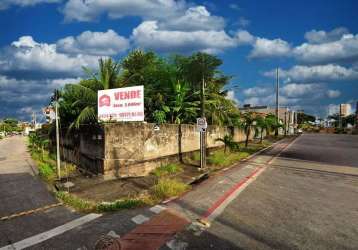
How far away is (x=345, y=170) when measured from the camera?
1266 cm

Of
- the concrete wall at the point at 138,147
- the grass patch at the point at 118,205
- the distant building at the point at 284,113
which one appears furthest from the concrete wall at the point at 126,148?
the distant building at the point at 284,113

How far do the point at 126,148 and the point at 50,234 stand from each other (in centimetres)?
558

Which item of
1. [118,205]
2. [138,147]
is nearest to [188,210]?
[118,205]

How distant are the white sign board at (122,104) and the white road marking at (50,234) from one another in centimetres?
597

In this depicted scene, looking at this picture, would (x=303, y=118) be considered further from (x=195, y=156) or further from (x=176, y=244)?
(x=176, y=244)

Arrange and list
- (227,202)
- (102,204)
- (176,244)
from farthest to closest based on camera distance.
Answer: (227,202) < (102,204) < (176,244)

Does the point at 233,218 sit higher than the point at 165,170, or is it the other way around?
the point at 165,170

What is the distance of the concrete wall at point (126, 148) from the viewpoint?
10344 millimetres

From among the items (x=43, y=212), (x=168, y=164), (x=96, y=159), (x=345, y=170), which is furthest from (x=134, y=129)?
(x=345, y=170)

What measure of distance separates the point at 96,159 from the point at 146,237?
20.3 feet

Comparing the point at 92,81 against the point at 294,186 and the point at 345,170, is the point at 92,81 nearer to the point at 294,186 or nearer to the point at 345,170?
the point at 294,186

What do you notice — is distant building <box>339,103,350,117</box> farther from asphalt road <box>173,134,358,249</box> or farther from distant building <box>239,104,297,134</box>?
asphalt road <box>173,134,358,249</box>

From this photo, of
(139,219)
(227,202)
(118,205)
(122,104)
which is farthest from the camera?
(122,104)

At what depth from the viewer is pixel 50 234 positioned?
529 centimetres
